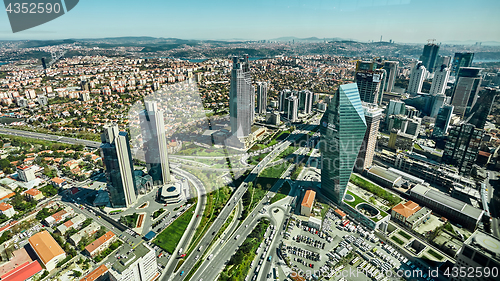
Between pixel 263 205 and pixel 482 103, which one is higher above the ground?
pixel 482 103

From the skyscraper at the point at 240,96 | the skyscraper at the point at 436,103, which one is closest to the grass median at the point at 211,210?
the skyscraper at the point at 240,96

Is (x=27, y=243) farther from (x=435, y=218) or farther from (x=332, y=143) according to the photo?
(x=435, y=218)

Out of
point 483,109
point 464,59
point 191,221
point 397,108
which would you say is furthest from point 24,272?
point 464,59

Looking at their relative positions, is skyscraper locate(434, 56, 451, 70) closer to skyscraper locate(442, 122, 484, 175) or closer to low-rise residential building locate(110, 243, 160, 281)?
skyscraper locate(442, 122, 484, 175)

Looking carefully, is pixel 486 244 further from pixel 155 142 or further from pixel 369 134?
pixel 155 142

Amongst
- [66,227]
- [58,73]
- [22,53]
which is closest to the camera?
[66,227]

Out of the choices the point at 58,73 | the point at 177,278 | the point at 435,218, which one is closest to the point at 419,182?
the point at 435,218
